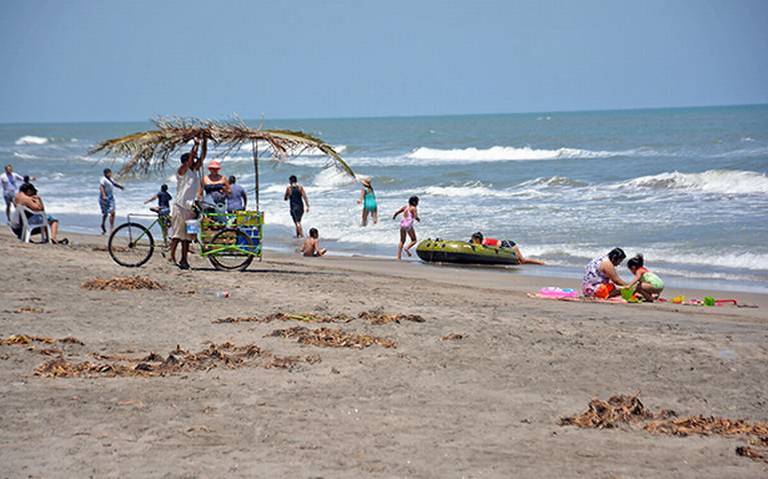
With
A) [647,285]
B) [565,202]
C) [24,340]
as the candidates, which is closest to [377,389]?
[24,340]

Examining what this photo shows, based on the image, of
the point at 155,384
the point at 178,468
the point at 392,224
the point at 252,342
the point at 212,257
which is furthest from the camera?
the point at 392,224

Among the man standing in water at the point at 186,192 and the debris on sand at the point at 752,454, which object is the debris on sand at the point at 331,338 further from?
the man standing in water at the point at 186,192

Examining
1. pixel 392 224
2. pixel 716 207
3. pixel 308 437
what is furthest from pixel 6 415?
pixel 716 207

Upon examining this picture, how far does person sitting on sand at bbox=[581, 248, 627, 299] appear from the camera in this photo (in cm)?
1164

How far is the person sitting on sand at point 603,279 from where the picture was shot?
11641 mm

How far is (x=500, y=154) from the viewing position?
57531mm

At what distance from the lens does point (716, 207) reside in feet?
75.5

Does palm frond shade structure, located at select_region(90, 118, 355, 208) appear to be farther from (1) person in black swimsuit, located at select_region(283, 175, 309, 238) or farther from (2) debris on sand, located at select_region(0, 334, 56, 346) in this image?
(1) person in black swimsuit, located at select_region(283, 175, 309, 238)

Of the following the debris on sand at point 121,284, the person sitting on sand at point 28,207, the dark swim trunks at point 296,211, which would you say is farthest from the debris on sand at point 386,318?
the dark swim trunks at point 296,211

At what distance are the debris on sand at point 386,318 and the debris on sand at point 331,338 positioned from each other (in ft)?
1.70

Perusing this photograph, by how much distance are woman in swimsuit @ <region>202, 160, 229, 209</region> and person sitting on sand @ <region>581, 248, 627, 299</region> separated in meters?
4.66

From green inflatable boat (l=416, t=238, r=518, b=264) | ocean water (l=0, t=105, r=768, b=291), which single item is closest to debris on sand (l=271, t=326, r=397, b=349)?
ocean water (l=0, t=105, r=768, b=291)

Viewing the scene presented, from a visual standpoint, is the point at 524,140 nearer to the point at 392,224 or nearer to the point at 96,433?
the point at 392,224

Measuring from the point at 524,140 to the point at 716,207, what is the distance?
4385 cm
